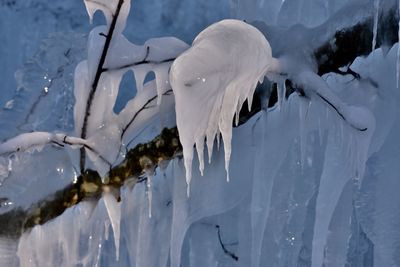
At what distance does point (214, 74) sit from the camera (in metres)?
0.80

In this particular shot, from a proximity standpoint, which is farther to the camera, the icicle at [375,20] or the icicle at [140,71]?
the icicle at [375,20]

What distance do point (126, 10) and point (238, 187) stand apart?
0.41 m

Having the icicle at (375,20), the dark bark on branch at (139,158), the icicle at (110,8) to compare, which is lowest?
the dark bark on branch at (139,158)

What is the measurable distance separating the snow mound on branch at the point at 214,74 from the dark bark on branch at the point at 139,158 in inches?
3.2

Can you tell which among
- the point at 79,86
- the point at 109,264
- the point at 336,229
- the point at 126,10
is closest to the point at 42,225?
the point at 79,86

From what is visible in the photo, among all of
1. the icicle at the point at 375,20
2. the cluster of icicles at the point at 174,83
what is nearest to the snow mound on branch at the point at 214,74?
the cluster of icicles at the point at 174,83

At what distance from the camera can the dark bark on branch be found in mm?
919

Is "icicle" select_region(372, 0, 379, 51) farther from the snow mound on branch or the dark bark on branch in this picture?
the snow mound on branch

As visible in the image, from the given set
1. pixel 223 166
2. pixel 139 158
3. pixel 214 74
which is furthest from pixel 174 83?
pixel 223 166

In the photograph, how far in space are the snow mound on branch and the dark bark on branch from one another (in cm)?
8

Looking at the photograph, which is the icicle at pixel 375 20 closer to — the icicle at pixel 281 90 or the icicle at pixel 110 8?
the icicle at pixel 281 90

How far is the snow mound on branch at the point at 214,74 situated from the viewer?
787 mm

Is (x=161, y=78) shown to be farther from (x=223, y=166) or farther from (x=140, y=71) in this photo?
(x=223, y=166)

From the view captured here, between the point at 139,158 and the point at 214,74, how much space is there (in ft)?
0.58
